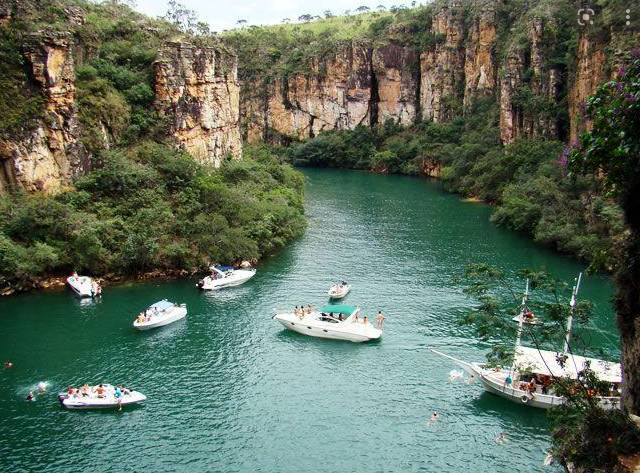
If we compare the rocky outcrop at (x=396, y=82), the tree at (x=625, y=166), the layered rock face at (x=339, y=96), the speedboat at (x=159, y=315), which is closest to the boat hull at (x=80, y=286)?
the speedboat at (x=159, y=315)

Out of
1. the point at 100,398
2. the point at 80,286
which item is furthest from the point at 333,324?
the point at 80,286

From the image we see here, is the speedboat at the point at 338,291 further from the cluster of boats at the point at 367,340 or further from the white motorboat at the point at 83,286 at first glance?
the white motorboat at the point at 83,286

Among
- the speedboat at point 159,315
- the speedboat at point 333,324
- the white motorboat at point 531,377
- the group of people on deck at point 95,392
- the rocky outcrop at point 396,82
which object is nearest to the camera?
the white motorboat at point 531,377

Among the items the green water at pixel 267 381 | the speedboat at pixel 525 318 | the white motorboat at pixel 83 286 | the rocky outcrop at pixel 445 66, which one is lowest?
the green water at pixel 267 381

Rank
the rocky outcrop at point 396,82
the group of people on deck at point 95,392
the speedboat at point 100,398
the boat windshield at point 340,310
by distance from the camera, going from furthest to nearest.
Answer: the rocky outcrop at point 396,82
the boat windshield at point 340,310
the group of people on deck at point 95,392
the speedboat at point 100,398

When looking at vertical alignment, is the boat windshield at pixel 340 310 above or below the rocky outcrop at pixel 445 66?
below

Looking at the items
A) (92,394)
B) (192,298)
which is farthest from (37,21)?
(92,394)

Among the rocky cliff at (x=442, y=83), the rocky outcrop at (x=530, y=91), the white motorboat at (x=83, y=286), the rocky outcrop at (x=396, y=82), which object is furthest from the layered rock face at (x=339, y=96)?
the white motorboat at (x=83, y=286)

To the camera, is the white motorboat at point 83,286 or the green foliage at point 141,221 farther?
the green foliage at point 141,221
